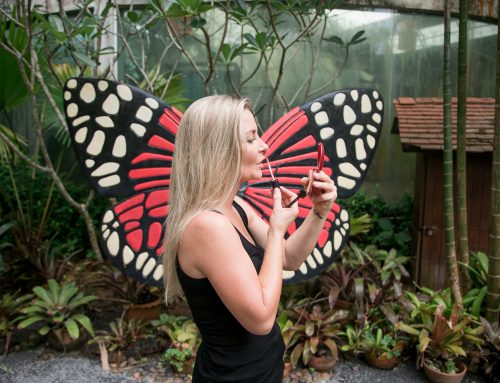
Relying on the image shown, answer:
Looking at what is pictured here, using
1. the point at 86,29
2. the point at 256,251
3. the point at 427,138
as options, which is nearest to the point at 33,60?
the point at 86,29

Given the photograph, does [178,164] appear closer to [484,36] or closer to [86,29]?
[86,29]

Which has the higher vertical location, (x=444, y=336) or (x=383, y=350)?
(x=444, y=336)

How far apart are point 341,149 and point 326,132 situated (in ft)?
0.45

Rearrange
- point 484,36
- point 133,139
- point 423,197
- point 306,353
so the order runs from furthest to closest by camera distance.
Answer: point 484,36 < point 423,197 < point 306,353 < point 133,139

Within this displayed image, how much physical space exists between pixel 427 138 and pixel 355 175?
1.17m

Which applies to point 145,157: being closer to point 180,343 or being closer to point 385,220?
point 180,343

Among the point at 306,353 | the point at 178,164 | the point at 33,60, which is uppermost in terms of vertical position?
the point at 33,60

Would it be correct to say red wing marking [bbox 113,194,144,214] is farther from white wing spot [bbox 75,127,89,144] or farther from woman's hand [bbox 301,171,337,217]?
woman's hand [bbox 301,171,337,217]

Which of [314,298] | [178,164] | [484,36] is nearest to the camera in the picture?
[178,164]

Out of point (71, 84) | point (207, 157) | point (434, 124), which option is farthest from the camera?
point (434, 124)

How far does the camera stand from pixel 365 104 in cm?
226

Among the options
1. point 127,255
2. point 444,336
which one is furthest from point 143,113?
point 444,336

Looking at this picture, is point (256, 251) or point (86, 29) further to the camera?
point (86, 29)

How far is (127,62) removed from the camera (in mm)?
4504
